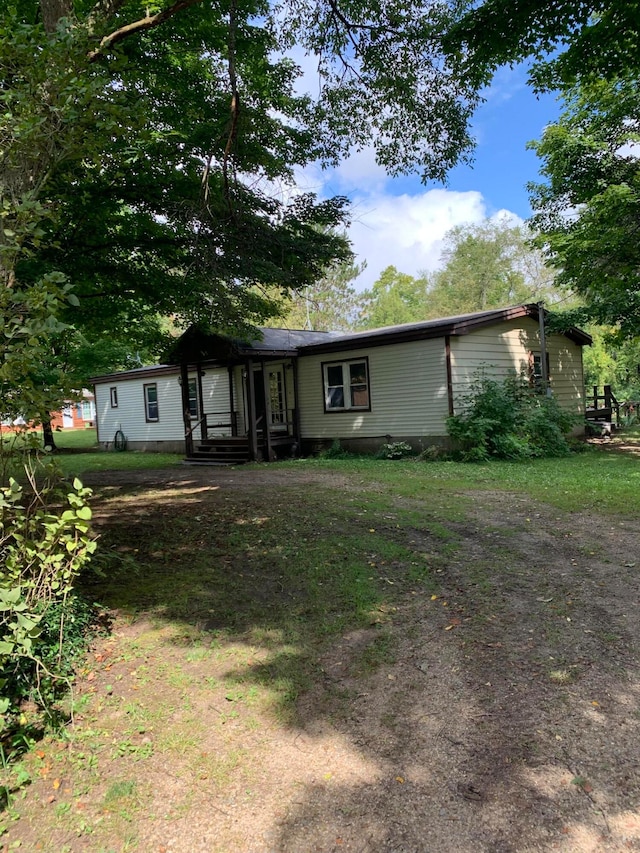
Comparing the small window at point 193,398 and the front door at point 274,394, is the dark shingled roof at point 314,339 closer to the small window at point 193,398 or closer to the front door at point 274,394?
the front door at point 274,394

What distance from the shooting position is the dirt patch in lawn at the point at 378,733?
7.18 ft

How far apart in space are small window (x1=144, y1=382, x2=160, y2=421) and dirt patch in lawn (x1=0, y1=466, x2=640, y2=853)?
17.0m

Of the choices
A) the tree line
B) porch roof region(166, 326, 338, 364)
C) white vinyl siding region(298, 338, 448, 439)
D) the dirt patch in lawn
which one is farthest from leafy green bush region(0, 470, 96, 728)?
porch roof region(166, 326, 338, 364)

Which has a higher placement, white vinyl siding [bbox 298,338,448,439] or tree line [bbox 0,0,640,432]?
tree line [bbox 0,0,640,432]

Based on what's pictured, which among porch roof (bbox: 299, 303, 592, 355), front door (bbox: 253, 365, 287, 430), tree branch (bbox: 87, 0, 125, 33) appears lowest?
front door (bbox: 253, 365, 287, 430)

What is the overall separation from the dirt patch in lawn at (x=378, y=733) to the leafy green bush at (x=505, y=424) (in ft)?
25.2

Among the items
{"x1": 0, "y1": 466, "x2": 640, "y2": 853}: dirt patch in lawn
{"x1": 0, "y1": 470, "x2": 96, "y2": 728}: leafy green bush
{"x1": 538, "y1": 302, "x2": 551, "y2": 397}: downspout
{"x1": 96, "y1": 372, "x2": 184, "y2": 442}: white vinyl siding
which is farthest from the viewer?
{"x1": 96, "y1": 372, "x2": 184, "y2": 442}: white vinyl siding

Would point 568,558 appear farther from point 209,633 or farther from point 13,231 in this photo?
point 13,231

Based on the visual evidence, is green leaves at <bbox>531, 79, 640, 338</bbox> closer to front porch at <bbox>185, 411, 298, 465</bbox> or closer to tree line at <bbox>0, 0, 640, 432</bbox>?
tree line at <bbox>0, 0, 640, 432</bbox>

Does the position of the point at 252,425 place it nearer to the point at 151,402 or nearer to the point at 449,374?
the point at 449,374

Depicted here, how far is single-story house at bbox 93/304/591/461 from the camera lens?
13.2 meters

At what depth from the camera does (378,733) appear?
9.01 feet

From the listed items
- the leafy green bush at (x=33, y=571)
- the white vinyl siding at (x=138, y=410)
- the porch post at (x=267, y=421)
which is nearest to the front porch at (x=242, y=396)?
the porch post at (x=267, y=421)

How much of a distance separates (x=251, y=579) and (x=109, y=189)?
6.06 metres
